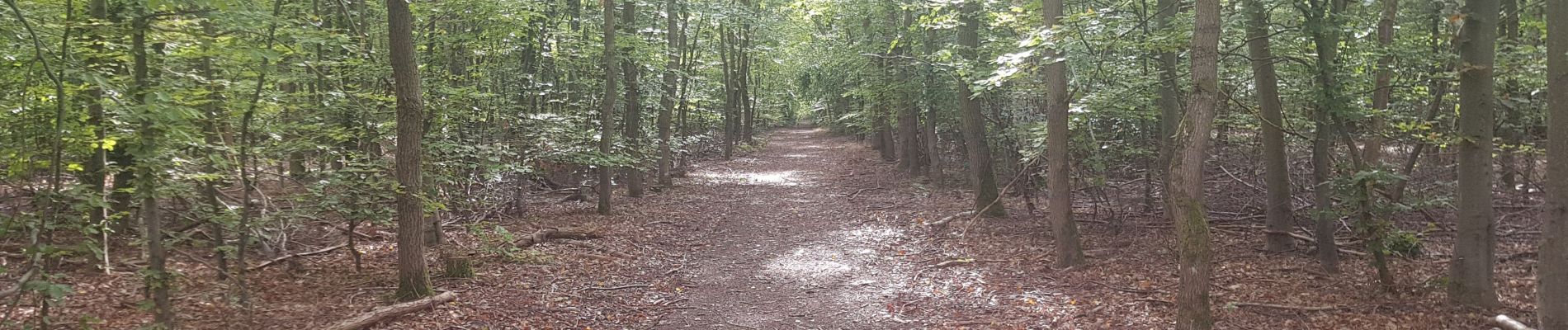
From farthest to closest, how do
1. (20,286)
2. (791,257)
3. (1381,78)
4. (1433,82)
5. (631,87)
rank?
(631,87) → (791,257) → (1381,78) → (1433,82) → (20,286)

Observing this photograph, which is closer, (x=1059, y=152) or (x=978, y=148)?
(x=1059, y=152)

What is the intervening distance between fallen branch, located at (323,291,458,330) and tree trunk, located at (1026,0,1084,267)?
21.3 ft

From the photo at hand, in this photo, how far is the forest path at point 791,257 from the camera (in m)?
8.12

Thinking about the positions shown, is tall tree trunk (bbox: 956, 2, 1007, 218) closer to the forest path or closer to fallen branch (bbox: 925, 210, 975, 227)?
fallen branch (bbox: 925, 210, 975, 227)

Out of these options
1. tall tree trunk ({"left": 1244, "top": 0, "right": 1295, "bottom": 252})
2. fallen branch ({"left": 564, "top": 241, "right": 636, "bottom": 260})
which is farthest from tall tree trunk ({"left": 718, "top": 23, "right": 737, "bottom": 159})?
tall tree trunk ({"left": 1244, "top": 0, "right": 1295, "bottom": 252})

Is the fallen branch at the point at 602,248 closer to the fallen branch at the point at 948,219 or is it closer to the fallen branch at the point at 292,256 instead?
the fallen branch at the point at 292,256

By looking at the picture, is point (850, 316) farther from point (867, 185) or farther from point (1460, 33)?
point (867, 185)

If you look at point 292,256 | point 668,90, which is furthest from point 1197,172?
point 668,90

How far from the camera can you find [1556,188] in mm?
5559

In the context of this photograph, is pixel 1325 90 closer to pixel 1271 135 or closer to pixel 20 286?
pixel 1271 135

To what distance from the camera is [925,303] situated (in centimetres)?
830

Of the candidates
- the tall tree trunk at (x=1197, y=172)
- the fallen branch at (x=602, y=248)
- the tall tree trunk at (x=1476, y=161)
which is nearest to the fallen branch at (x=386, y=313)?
the fallen branch at (x=602, y=248)

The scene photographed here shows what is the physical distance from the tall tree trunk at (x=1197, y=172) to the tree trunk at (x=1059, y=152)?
255cm

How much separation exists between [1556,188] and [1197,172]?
245cm
